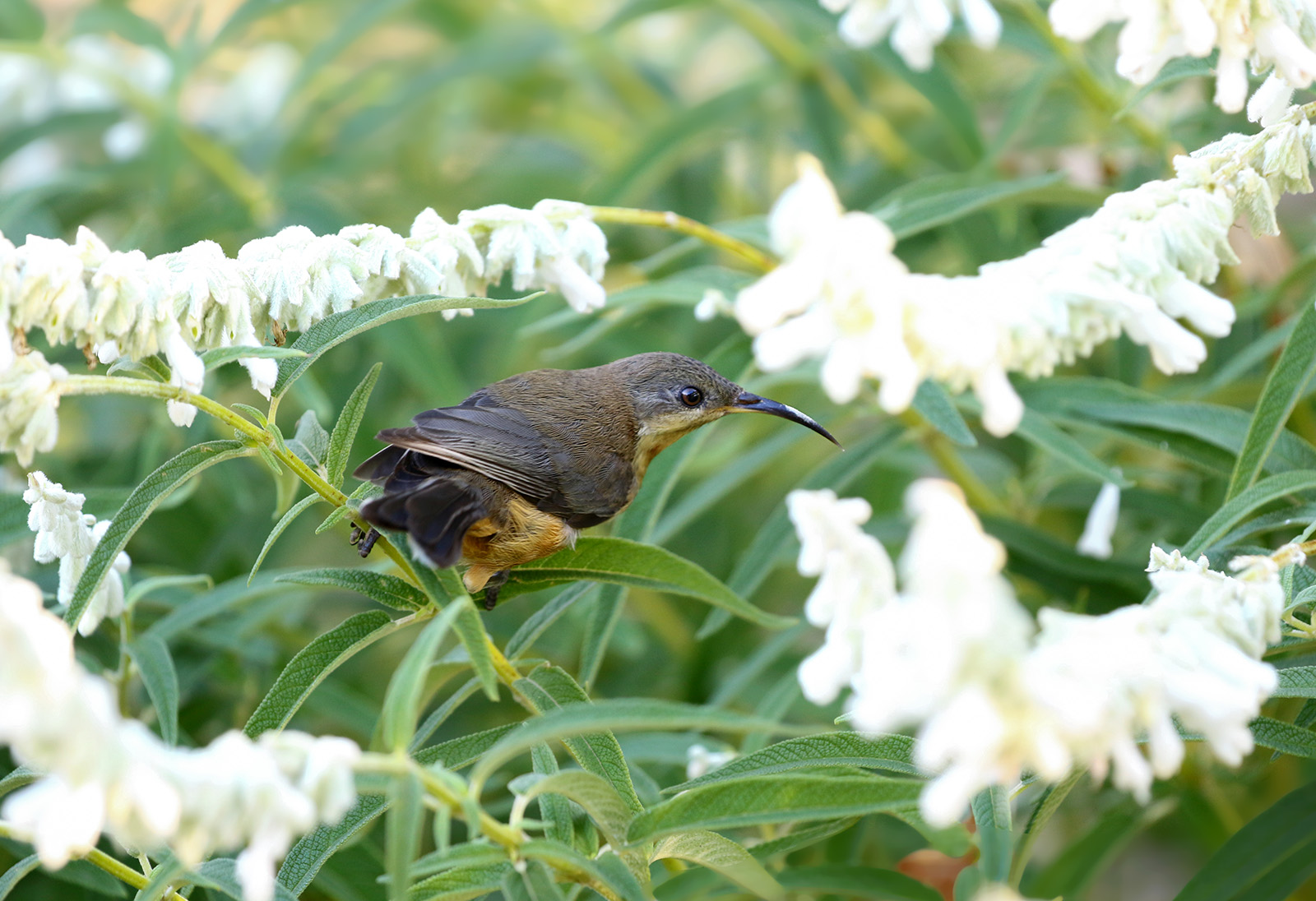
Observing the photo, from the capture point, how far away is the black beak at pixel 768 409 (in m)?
1.74

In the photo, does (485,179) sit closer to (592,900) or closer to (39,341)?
(39,341)

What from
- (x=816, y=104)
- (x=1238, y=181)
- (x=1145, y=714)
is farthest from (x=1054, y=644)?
(x=816, y=104)

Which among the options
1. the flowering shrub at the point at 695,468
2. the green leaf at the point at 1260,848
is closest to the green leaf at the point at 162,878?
the flowering shrub at the point at 695,468

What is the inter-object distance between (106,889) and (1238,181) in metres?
1.51

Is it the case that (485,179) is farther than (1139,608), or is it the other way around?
(485,179)

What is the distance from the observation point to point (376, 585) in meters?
1.32

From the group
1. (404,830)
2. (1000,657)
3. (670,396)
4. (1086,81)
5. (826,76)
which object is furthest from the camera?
(826,76)

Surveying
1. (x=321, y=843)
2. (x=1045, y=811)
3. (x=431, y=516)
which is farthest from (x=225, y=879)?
(x=1045, y=811)

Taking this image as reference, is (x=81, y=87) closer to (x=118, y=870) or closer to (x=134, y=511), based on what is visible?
(x=134, y=511)

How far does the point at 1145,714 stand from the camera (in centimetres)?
77

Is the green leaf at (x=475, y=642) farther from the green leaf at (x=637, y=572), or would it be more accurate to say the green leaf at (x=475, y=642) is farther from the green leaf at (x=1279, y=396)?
the green leaf at (x=1279, y=396)

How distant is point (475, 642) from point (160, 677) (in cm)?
65

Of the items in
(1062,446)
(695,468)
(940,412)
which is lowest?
(695,468)

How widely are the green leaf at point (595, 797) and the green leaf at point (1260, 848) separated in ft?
2.43
